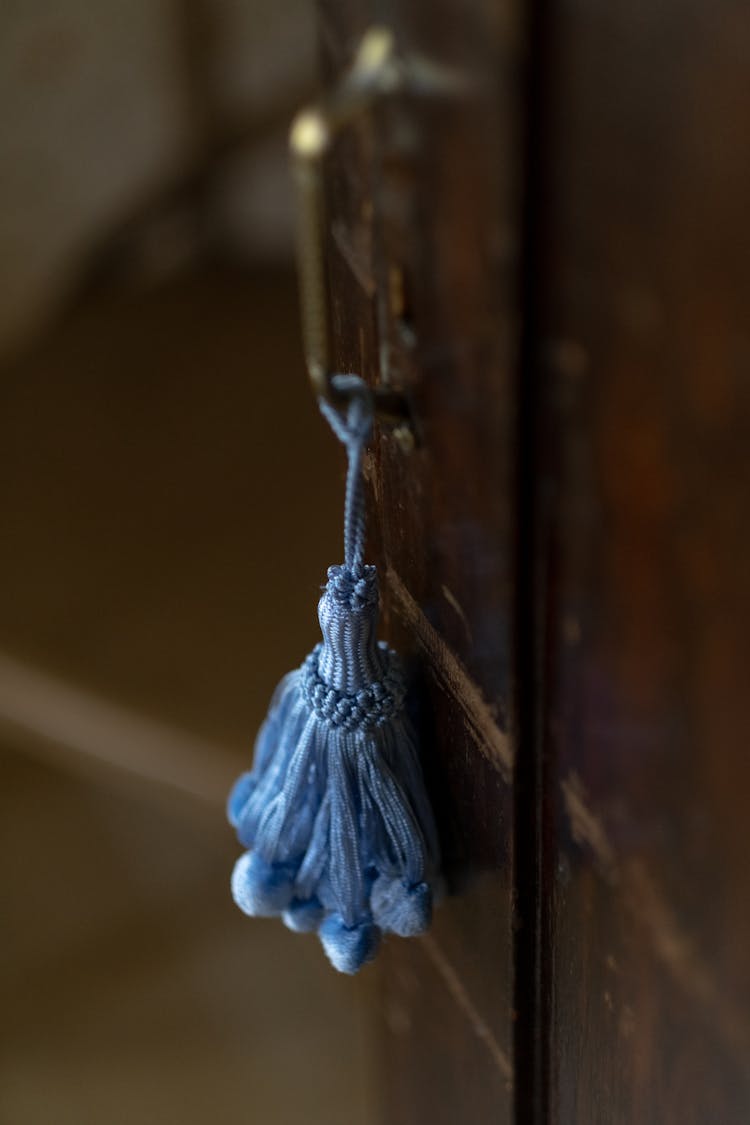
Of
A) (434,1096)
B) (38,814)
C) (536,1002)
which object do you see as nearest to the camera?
(536,1002)

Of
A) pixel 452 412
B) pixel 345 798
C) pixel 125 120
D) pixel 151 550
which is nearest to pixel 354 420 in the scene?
pixel 452 412

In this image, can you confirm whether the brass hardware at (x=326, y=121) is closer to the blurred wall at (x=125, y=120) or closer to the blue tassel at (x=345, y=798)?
the blue tassel at (x=345, y=798)

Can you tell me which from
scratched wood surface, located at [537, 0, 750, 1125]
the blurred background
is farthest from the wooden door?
the blurred background

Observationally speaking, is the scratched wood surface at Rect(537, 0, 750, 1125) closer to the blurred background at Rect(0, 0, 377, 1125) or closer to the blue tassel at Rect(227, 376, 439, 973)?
the blue tassel at Rect(227, 376, 439, 973)

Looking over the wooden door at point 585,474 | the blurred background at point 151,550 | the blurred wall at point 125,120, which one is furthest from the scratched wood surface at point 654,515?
the blurred wall at point 125,120

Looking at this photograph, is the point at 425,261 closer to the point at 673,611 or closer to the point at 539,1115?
the point at 673,611

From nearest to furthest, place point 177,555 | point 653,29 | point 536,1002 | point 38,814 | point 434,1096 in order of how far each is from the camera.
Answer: point 653,29, point 536,1002, point 434,1096, point 177,555, point 38,814

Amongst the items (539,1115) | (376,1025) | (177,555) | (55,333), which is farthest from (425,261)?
(55,333)
